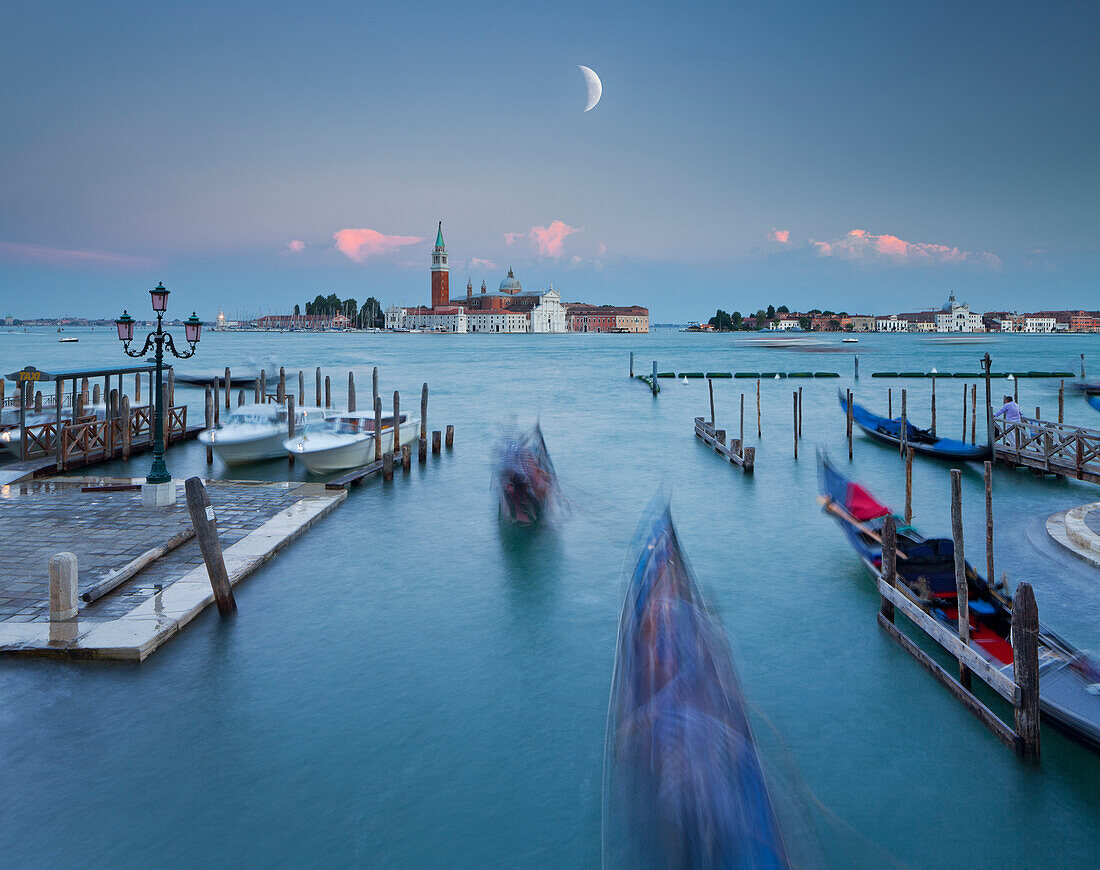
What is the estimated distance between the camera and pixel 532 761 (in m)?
4.79

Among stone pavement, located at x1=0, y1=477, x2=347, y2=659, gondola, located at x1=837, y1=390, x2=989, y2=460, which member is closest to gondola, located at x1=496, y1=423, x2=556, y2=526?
stone pavement, located at x1=0, y1=477, x2=347, y2=659

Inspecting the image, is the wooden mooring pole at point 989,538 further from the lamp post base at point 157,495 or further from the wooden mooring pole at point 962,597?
the lamp post base at point 157,495

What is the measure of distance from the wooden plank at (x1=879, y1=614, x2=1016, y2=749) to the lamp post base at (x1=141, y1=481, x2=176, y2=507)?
758cm

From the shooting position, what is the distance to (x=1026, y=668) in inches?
165

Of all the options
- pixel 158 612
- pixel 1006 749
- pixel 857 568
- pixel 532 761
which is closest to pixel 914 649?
pixel 1006 749

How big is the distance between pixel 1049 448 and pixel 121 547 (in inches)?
498

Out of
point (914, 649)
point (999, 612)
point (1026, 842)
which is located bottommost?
point (1026, 842)

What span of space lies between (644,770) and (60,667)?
4.12 metres

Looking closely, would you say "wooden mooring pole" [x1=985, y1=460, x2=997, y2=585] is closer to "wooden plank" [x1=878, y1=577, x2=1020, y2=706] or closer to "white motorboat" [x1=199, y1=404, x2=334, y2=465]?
"wooden plank" [x1=878, y1=577, x2=1020, y2=706]

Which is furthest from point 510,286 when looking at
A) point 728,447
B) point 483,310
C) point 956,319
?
point 728,447

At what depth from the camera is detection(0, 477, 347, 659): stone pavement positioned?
554 cm

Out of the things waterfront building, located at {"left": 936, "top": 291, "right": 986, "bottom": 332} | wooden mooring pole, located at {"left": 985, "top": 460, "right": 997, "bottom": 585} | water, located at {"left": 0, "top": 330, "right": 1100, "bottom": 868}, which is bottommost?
water, located at {"left": 0, "top": 330, "right": 1100, "bottom": 868}

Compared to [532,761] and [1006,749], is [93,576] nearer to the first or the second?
[532,761]

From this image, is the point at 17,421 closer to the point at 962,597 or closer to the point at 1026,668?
the point at 962,597
